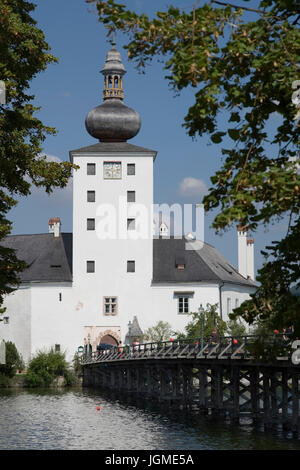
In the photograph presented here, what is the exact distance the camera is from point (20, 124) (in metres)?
23.5

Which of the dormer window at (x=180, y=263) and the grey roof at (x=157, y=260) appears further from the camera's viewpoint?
the dormer window at (x=180, y=263)

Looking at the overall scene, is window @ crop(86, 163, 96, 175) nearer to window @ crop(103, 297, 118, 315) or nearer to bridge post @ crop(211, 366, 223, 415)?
window @ crop(103, 297, 118, 315)

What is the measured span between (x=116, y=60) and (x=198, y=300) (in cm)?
2215

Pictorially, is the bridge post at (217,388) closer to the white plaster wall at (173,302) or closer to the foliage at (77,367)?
the foliage at (77,367)

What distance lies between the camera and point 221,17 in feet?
38.3

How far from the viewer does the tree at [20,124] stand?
2238 cm

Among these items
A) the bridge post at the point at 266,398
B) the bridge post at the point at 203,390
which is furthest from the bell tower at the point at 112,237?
the bridge post at the point at 266,398

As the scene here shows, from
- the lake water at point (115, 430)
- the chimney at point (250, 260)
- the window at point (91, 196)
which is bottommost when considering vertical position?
the lake water at point (115, 430)

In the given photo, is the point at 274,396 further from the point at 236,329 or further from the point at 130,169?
the point at 130,169

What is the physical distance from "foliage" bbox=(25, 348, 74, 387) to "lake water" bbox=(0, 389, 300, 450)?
1490 centimetres

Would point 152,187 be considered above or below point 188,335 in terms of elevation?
above

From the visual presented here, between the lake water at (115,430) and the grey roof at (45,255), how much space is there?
21.7 meters
